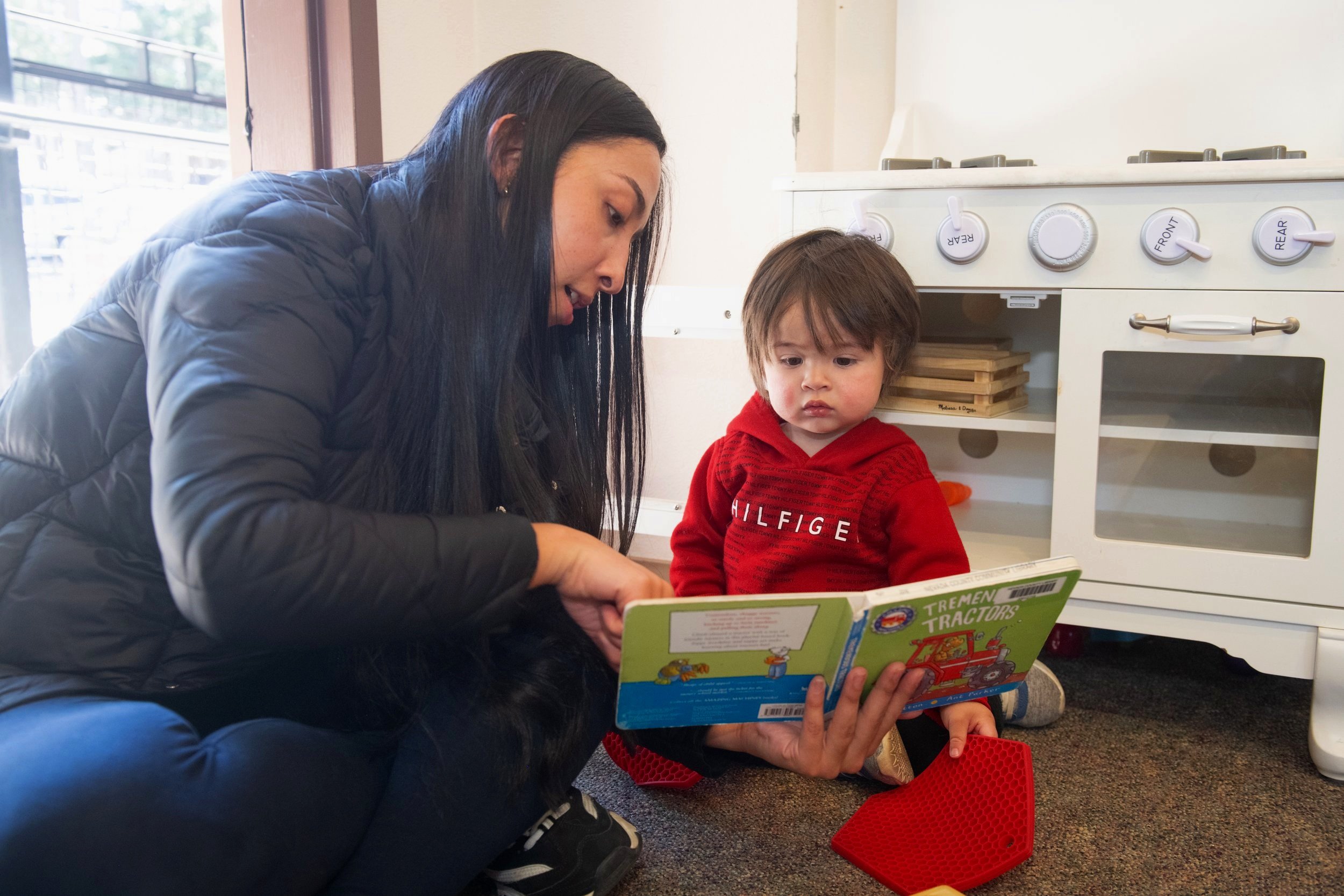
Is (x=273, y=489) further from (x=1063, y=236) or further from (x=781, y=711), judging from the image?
(x=1063, y=236)

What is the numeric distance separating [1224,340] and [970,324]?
36cm

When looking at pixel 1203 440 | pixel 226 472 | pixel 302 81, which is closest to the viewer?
pixel 226 472

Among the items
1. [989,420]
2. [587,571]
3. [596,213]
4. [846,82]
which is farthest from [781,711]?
[846,82]

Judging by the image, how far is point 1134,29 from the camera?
4.49ft

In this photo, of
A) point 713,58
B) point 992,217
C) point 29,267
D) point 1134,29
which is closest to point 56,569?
point 29,267

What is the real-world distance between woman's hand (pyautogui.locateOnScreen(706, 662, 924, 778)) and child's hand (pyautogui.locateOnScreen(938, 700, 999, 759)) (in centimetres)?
12

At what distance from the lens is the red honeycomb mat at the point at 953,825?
2.62 ft

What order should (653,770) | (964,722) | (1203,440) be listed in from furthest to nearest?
1. (1203,440)
2. (653,770)
3. (964,722)

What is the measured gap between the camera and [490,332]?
2.35 ft

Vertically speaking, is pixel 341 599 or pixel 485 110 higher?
pixel 485 110

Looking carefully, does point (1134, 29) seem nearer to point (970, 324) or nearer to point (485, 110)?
point (970, 324)

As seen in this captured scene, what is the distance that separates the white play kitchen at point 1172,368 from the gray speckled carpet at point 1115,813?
0.33ft

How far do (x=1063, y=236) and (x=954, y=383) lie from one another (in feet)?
0.70

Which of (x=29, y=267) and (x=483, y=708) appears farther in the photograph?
(x=29, y=267)
